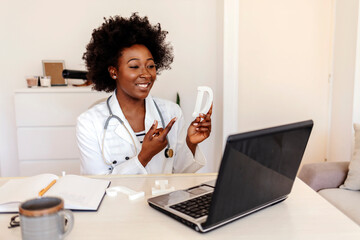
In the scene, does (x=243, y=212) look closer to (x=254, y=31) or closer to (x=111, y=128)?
(x=111, y=128)

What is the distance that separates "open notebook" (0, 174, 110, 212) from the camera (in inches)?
41.5

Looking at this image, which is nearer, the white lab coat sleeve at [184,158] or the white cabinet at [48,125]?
the white lab coat sleeve at [184,158]

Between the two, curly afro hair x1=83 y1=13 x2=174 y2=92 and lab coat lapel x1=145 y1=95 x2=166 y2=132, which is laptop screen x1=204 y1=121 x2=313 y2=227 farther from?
curly afro hair x1=83 y1=13 x2=174 y2=92

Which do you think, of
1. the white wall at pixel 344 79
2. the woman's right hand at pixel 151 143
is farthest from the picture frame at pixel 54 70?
the white wall at pixel 344 79

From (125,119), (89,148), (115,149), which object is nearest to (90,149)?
(89,148)

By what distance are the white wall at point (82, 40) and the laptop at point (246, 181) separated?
218 cm

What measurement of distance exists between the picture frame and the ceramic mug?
2.55 metres

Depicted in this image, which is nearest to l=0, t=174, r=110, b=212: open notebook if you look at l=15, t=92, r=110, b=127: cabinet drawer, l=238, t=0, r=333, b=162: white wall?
l=15, t=92, r=110, b=127: cabinet drawer

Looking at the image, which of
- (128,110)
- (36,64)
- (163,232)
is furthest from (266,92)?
(163,232)

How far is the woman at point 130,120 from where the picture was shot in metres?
1.66

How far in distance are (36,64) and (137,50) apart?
1885 millimetres

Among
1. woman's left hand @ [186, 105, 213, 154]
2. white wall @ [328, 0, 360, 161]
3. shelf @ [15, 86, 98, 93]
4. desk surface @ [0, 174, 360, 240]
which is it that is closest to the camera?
desk surface @ [0, 174, 360, 240]

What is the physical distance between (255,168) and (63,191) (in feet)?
2.08

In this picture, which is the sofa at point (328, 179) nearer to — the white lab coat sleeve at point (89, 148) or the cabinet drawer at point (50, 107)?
the white lab coat sleeve at point (89, 148)
